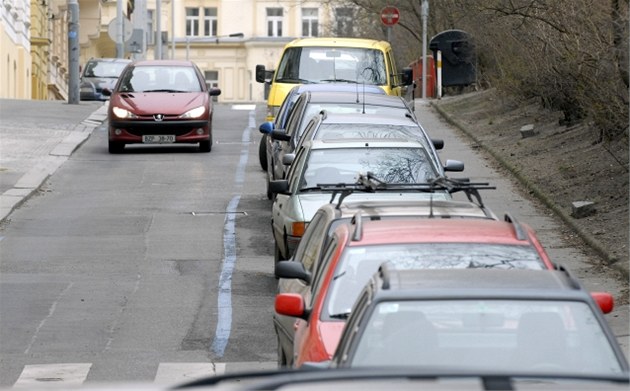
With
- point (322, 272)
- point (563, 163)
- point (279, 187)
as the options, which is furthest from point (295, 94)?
point (322, 272)

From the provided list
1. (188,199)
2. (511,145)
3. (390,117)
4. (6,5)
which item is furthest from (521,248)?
(6,5)

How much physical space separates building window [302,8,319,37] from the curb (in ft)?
216

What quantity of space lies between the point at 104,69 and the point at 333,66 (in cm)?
2210

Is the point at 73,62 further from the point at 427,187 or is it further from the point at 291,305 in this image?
the point at 291,305

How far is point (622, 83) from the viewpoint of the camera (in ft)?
53.8

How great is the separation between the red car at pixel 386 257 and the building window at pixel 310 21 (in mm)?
86557

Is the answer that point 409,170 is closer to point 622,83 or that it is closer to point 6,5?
point 622,83

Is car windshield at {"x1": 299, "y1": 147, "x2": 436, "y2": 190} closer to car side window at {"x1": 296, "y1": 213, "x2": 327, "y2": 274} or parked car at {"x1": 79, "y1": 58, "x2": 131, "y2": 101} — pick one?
car side window at {"x1": 296, "y1": 213, "x2": 327, "y2": 274}

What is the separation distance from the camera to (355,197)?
12461mm

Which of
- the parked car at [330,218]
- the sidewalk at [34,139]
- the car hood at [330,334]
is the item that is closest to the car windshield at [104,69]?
the sidewalk at [34,139]

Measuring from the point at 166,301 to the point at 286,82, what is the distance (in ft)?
40.2

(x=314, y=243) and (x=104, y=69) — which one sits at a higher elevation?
(x=314, y=243)

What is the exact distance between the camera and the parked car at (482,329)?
20.6ft

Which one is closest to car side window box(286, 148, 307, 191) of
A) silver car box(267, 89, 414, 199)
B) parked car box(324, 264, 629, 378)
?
silver car box(267, 89, 414, 199)
